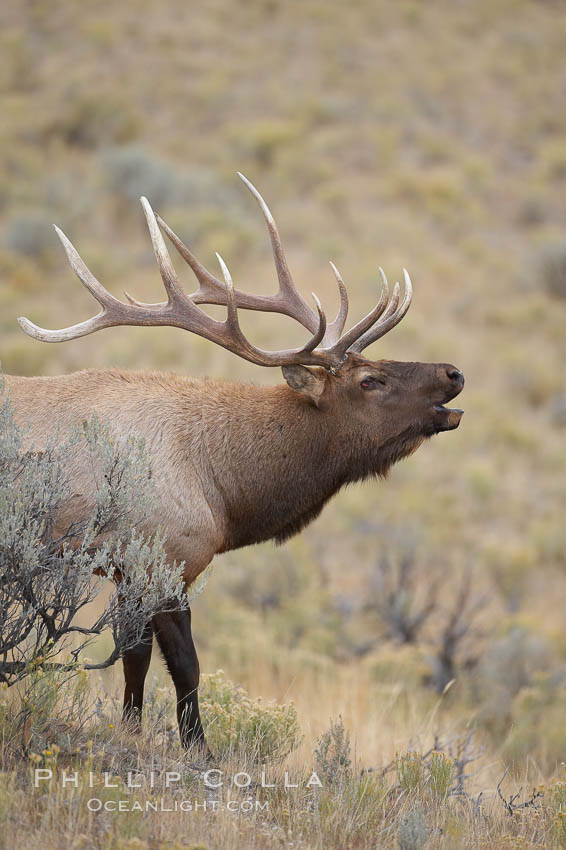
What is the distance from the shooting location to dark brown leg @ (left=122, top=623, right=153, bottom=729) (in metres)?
4.81

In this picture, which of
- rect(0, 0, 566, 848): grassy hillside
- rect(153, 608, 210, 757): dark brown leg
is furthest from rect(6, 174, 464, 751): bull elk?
rect(0, 0, 566, 848): grassy hillside

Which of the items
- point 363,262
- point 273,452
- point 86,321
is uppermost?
point 363,262

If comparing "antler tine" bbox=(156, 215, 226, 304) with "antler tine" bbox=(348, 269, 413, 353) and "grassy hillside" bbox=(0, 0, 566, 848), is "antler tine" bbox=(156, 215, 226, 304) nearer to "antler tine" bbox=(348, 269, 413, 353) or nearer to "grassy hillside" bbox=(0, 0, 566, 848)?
"antler tine" bbox=(348, 269, 413, 353)

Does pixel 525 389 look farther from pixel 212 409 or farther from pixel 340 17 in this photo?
pixel 340 17

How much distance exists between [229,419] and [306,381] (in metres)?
0.52

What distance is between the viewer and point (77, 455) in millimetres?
4516

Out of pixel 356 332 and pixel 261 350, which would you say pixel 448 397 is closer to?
pixel 356 332

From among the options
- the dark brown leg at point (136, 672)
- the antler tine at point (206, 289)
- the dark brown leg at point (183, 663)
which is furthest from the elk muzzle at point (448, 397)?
the dark brown leg at point (136, 672)

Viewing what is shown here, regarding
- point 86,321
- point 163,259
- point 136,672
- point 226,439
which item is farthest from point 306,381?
point 136,672

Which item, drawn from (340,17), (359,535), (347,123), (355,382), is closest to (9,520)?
(355,382)

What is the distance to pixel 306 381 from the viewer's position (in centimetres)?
529

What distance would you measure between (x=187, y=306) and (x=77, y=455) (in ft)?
3.78

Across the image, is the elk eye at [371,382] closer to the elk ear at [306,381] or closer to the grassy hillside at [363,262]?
the elk ear at [306,381]

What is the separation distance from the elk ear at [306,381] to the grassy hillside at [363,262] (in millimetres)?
2124
